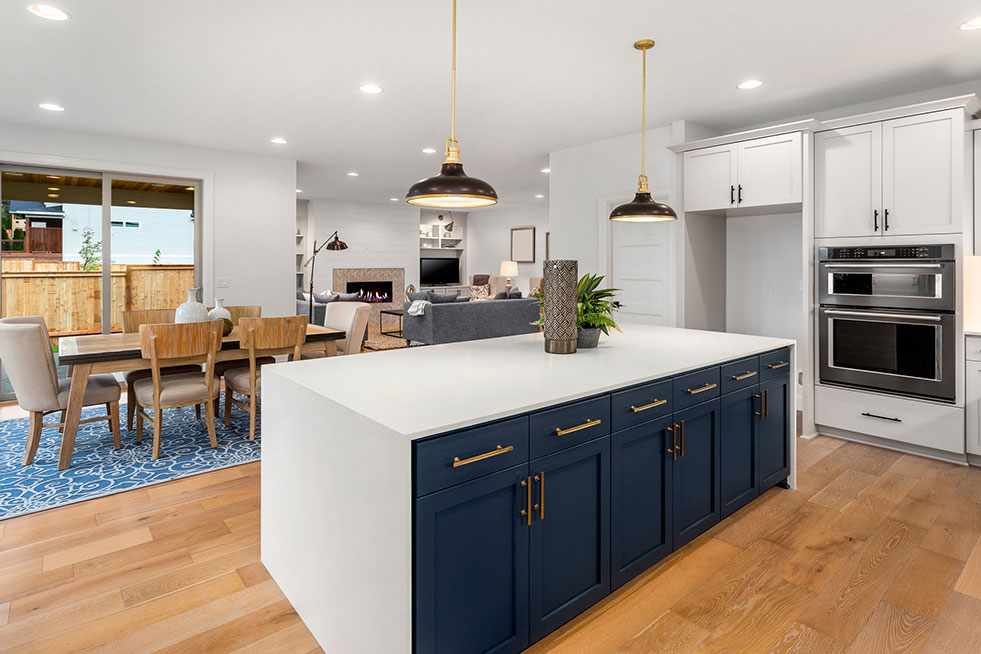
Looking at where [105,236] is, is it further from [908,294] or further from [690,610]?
[908,294]

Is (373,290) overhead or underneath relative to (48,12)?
underneath

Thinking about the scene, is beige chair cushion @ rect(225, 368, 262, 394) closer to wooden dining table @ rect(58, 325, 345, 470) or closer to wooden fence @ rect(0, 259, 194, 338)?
wooden dining table @ rect(58, 325, 345, 470)

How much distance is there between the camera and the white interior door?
16.0 feet

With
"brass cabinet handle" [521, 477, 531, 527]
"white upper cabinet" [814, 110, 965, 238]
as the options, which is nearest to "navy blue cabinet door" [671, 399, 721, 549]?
"brass cabinet handle" [521, 477, 531, 527]

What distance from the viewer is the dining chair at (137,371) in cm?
401

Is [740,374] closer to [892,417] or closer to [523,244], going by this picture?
[892,417]

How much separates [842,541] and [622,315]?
3.10m

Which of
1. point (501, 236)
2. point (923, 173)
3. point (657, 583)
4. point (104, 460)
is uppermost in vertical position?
point (501, 236)

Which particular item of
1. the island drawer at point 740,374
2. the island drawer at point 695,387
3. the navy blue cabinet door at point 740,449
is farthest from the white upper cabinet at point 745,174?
the island drawer at point 695,387

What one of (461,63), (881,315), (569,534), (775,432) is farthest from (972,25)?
(569,534)

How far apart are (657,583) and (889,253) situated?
2803 millimetres

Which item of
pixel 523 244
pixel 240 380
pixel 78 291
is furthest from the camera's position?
pixel 523 244

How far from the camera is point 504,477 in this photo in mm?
1570

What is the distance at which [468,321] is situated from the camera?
754 cm
